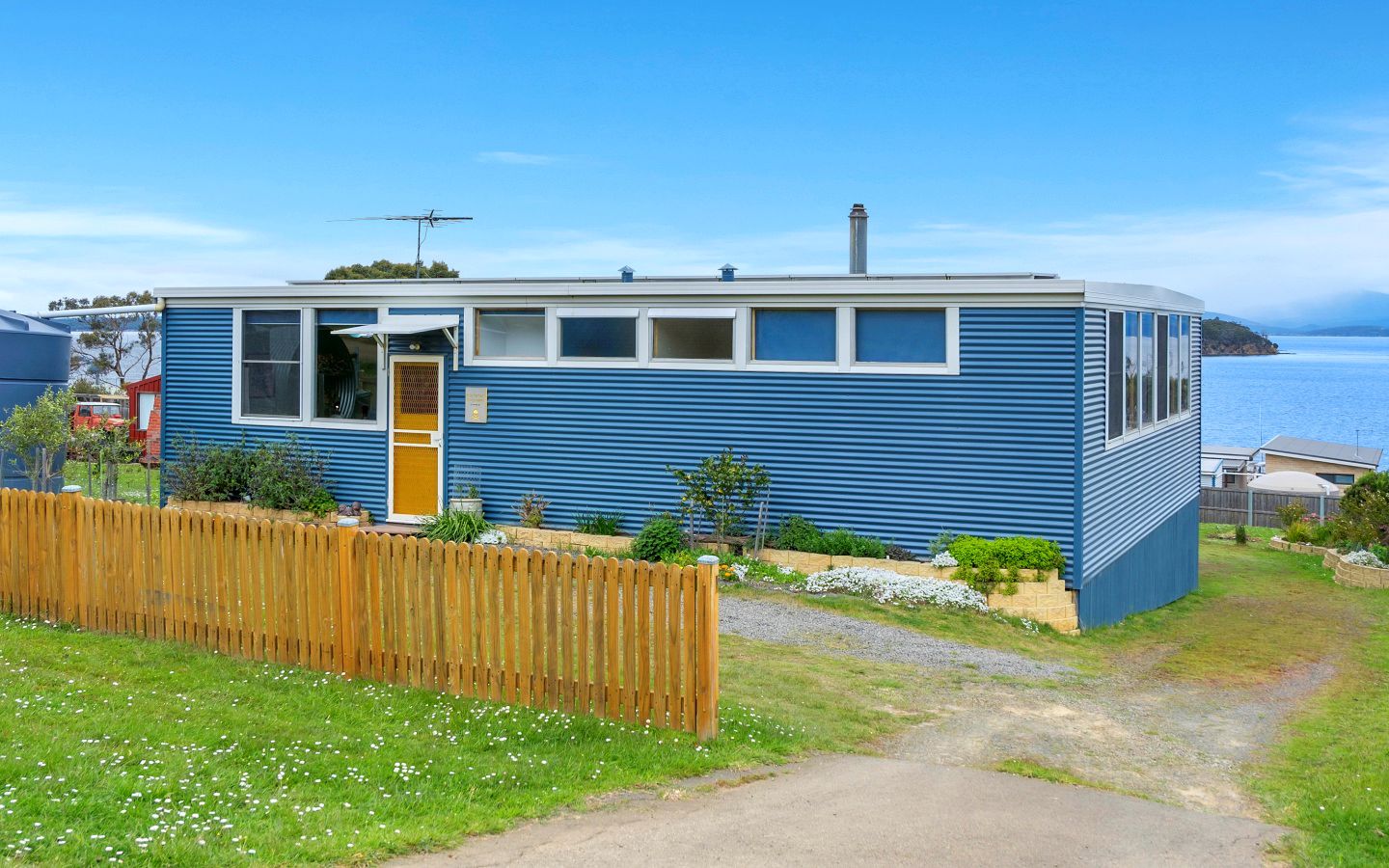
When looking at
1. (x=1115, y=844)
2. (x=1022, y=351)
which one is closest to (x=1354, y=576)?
(x=1022, y=351)

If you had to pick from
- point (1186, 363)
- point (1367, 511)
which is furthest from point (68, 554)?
point (1367, 511)

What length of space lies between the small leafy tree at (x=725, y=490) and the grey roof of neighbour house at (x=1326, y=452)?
36962 mm

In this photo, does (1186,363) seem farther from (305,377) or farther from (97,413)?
(97,413)

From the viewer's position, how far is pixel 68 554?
10789mm

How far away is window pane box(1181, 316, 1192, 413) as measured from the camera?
20.6 m

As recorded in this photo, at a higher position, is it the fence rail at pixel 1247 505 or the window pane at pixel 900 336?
the window pane at pixel 900 336

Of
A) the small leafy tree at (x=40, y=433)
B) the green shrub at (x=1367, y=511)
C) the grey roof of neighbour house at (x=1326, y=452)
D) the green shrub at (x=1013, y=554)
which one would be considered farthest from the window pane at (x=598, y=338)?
the grey roof of neighbour house at (x=1326, y=452)

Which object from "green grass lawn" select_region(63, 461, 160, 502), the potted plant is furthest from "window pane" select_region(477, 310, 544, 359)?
"green grass lawn" select_region(63, 461, 160, 502)

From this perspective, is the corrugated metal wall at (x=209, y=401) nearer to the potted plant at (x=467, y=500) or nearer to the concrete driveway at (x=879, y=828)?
the potted plant at (x=467, y=500)

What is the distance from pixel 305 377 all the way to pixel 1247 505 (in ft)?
87.8

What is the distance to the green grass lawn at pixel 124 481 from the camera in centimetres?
2034

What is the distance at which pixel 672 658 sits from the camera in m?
7.94

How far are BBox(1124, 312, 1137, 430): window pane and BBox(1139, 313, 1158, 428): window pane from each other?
1.46ft

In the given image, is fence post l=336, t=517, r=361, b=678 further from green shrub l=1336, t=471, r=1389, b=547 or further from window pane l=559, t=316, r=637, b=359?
green shrub l=1336, t=471, r=1389, b=547
